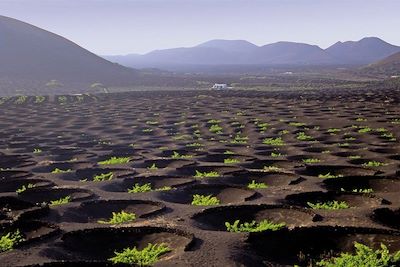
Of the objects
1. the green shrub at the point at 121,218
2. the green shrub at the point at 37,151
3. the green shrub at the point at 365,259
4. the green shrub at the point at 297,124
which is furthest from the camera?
the green shrub at the point at 297,124

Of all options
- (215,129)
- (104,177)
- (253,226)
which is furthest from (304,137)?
(253,226)

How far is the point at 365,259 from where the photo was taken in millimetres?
9812

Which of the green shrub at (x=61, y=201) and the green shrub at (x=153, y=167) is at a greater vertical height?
the green shrub at (x=61, y=201)

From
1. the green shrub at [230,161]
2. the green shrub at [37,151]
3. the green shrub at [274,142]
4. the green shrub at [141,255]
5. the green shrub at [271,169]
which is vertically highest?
the green shrub at [141,255]

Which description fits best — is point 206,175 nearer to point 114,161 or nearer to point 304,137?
point 114,161

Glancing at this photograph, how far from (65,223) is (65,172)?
299 inches

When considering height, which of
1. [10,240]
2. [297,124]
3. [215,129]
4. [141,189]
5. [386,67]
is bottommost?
[215,129]

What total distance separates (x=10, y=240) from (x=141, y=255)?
3.13 m

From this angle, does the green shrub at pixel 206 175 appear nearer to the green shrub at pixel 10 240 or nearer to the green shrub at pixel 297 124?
the green shrub at pixel 10 240

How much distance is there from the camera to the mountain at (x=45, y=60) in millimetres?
131375

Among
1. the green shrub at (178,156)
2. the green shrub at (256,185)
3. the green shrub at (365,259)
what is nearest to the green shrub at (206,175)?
the green shrub at (256,185)

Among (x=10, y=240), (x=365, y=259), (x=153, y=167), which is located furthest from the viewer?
(x=153, y=167)

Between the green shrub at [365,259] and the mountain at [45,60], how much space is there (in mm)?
119463

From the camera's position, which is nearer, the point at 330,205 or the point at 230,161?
the point at 330,205
